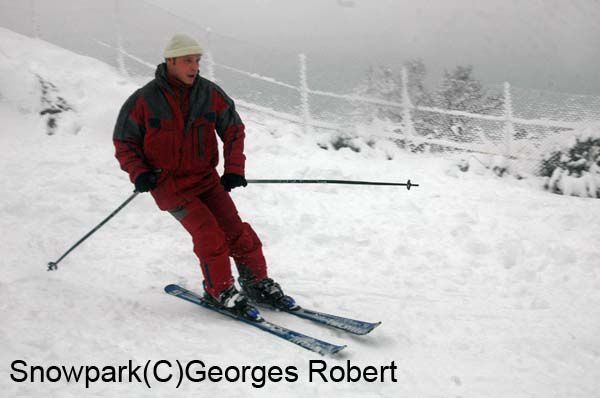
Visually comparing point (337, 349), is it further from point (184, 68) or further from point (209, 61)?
point (209, 61)

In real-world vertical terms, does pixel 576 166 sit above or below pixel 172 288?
above

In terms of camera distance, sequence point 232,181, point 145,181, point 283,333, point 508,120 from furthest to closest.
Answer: point 508,120, point 232,181, point 145,181, point 283,333

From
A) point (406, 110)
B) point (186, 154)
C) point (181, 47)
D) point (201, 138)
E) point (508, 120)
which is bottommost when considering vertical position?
point (186, 154)

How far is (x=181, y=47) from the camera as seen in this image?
398 centimetres

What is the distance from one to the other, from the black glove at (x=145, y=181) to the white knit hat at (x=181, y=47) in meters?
0.92

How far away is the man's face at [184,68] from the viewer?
3992 mm

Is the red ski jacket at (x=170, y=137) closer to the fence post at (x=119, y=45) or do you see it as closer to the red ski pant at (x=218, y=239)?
the red ski pant at (x=218, y=239)

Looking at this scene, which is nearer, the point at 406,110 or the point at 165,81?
the point at 165,81

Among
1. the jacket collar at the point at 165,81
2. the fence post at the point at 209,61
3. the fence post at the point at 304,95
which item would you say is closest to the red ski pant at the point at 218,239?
the jacket collar at the point at 165,81

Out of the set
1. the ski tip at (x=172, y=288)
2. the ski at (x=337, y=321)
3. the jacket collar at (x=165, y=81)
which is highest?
the jacket collar at (x=165, y=81)

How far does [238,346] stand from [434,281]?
286 cm

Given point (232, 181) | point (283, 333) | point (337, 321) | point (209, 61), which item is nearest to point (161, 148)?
point (232, 181)

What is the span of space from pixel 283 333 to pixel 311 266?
7.25ft

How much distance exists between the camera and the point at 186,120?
4.09 metres
